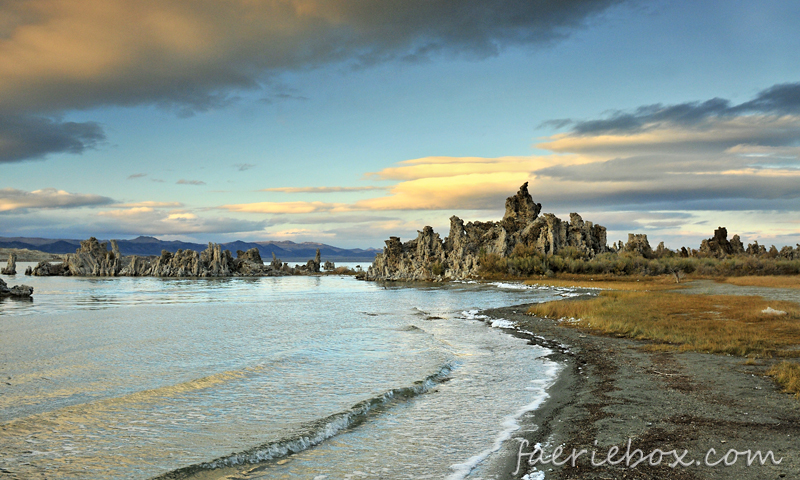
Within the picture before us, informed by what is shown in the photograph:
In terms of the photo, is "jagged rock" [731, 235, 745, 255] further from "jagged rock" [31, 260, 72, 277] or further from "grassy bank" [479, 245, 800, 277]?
"jagged rock" [31, 260, 72, 277]

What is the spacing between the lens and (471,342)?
2800 cm

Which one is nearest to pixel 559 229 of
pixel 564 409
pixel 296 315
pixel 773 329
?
pixel 296 315

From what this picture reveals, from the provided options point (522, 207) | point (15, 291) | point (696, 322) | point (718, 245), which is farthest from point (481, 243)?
point (696, 322)

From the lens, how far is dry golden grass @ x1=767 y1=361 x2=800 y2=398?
13.1m

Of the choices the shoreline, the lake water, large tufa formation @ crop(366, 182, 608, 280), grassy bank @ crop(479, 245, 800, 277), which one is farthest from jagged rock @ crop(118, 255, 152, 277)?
the shoreline

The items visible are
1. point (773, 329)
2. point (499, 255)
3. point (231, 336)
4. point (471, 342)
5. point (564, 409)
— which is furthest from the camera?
point (499, 255)

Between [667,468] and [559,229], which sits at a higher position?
[559,229]

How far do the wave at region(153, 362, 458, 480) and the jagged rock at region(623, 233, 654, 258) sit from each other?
120745mm

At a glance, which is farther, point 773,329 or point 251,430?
point 773,329

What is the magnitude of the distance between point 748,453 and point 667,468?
1.84 m

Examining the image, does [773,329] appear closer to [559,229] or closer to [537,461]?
[537,461]

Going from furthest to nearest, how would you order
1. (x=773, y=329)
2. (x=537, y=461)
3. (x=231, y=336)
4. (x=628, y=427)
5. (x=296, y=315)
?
(x=296, y=315)
(x=231, y=336)
(x=773, y=329)
(x=628, y=427)
(x=537, y=461)

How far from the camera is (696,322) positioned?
2819 cm

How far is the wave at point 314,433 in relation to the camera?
10.2 meters
